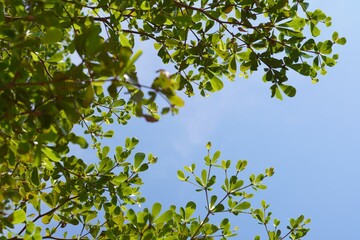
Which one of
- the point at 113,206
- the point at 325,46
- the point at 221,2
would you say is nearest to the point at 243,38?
the point at 221,2

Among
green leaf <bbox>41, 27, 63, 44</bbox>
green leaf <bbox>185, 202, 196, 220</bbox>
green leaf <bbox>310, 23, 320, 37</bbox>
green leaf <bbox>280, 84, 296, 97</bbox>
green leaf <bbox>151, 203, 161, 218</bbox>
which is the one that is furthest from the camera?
green leaf <bbox>310, 23, 320, 37</bbox>

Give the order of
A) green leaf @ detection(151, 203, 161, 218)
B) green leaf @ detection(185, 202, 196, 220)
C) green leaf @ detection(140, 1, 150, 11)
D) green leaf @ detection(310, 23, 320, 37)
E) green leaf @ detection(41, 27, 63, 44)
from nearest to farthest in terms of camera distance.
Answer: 1. green leaf @ detection(41, 27, 63, 44)
2. green leaf @ detection(151, 203, 161, 218)
3. green leaf @ detection(140, 1, 150, 11)
4. green leaf @ detection(185, 202, 196, 220)
5. green leaf @ detection(310, 23, 320, 37)

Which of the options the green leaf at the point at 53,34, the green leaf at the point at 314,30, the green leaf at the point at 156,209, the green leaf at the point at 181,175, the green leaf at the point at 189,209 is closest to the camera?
the green leaf at the point at 53,34

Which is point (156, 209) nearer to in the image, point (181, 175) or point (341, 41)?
point (181, 175)

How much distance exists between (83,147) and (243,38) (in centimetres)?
195

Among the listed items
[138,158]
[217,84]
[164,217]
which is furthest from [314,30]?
[164,217]

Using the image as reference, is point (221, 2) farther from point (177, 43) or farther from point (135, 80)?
point (135, 80)

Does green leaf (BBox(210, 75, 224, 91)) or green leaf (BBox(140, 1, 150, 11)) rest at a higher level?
green leaf (BBox(140, 1, 150, 11))

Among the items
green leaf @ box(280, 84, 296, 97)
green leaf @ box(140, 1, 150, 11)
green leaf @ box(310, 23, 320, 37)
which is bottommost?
green leaf @ box(280, 84, 296, 97)

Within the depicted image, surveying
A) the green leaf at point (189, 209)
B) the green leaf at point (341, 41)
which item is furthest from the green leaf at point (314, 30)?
the green leaf at point (189, 209)

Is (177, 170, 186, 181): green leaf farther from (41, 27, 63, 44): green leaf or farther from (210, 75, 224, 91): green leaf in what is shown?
(41, 27, 63, 44): green leaf

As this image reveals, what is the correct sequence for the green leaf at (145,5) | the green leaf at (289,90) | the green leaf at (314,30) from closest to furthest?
the green leaf at (145,5) < the green leaf at (289,90) < the green leaf at (314,30)

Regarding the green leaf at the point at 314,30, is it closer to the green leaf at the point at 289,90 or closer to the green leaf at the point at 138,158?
the green leaf at the point at 289,90

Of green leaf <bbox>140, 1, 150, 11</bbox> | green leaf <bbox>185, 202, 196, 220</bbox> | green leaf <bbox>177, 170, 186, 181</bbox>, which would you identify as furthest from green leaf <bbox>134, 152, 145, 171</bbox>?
green leaf <bbox>140, 1, 150, 11</bbox>
